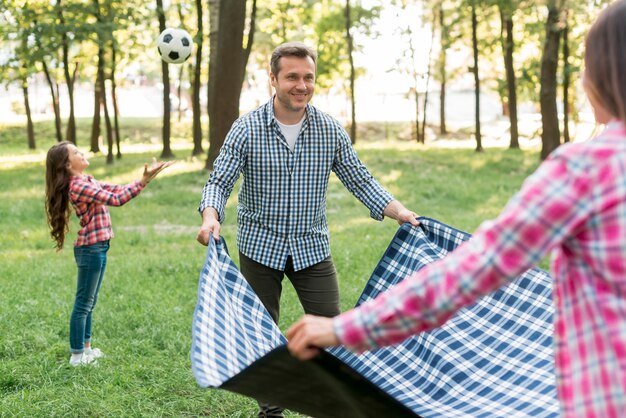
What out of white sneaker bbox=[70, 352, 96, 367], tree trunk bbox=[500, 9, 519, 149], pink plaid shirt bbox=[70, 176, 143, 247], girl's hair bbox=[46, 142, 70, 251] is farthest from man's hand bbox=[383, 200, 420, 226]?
tree trunk bbox=[500, 9, 519, 149]

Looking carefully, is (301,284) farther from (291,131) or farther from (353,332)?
(353,332)

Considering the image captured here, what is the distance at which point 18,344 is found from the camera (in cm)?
682

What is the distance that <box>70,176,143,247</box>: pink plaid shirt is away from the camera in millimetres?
5930

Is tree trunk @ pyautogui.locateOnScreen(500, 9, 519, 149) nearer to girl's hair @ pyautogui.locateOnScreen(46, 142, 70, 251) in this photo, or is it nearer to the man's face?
girl's hair @ pyautogui.locateOnScreen(46, 142, 70, 251)

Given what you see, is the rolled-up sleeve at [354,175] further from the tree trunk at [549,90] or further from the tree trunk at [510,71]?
the tree trunk at [510,71]

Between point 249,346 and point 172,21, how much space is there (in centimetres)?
3406

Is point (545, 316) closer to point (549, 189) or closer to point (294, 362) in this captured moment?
point (294, 362)

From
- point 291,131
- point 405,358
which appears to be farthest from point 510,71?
point 405,358

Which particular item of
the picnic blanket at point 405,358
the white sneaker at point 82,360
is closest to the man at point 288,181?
the picnic blanket at point 405,358

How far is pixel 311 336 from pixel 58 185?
431cm

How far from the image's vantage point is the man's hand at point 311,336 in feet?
7.05

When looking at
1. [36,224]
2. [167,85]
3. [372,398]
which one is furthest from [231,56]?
[372,398]

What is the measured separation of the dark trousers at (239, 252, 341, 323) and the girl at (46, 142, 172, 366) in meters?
1.33

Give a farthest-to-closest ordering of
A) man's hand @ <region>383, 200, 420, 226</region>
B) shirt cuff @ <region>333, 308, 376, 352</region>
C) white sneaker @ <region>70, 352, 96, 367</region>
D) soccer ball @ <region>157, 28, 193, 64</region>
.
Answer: soccer ball @ <region>157, 28, 193, 64</region>, white sneaker @ <region>70, 352, 96, 367</region>, man's hand @ <region>383, 200, 420, 226</region>, shirt cuff @ <region>333, 308, 376, 352</region>
